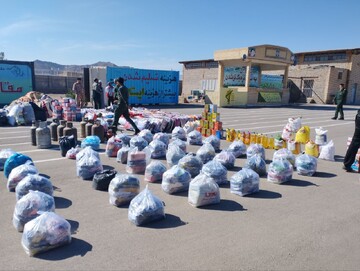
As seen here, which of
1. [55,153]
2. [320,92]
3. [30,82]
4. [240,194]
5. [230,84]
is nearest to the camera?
[240,194]

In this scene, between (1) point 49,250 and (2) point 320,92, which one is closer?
(1) point 49,250

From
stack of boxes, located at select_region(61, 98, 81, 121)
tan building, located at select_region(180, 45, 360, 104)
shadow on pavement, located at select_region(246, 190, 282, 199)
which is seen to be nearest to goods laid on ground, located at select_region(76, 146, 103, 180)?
shadow on pavement, located at select_region(246, 190, 282, 199)

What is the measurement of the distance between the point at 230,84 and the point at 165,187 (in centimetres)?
2883

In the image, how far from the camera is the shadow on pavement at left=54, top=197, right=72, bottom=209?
4395 mm

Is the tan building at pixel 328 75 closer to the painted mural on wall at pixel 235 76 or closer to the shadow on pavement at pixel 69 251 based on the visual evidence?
the painted mural on wall at pixel 235 76

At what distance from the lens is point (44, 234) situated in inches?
125

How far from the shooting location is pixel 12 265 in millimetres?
2969

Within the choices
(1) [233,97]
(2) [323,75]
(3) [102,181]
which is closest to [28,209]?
(3) [102,181]

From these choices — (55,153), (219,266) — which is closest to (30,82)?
(55,153)

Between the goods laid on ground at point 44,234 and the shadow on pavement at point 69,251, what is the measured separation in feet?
0.17

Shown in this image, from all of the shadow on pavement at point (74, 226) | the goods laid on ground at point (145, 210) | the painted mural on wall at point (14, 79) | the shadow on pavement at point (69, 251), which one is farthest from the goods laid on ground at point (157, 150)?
the painted mural on wall at point (14, 79)

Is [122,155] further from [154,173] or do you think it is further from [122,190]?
[122,190]

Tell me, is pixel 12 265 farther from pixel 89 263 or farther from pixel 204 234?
pixel 204 234

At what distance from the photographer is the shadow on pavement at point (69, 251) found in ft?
10.3
